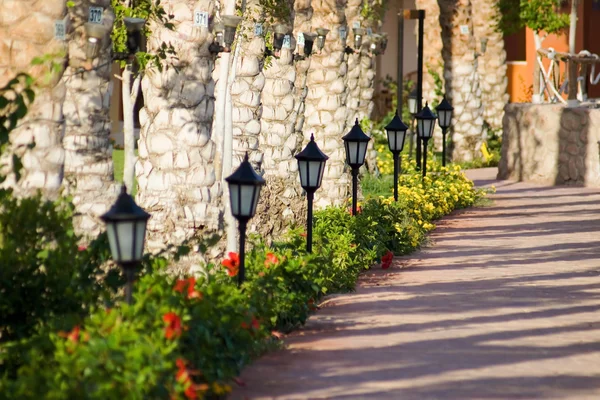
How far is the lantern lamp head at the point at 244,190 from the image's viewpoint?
28.1 feet

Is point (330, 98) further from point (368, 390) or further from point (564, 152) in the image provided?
point (368, 390)

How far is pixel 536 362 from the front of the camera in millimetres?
8234

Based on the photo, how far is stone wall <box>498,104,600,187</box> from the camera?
21.7m

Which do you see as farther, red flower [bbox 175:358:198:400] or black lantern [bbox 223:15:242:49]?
black lantern [bbox 223:15:242:49]

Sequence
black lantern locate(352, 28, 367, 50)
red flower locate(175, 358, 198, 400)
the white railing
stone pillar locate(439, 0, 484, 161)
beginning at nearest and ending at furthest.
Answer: red flower locate(175, 358, 198, 400) < black lantern locate(352, 28, 367, 50) < the white railing < stone pillar locate(439, 0, 484, 161)

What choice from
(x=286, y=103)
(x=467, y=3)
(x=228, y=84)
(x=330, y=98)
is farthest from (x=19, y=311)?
(x=467, y=3)

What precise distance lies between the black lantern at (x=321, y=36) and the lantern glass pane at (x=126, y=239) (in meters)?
10.5

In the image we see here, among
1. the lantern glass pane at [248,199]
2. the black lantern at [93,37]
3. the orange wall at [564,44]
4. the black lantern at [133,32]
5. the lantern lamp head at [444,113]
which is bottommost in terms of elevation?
the lantern glass pane at [248,199]

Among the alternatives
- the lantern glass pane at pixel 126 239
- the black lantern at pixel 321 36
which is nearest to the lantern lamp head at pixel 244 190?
the lantern glass pane at pixel 126 239

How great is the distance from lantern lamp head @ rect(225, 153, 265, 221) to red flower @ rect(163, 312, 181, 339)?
228 cm

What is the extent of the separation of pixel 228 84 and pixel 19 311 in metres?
6.14

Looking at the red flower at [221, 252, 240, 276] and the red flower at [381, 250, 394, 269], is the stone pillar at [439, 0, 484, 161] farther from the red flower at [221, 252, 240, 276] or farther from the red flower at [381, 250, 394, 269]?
the red flower at [221, 252, 240, 276]

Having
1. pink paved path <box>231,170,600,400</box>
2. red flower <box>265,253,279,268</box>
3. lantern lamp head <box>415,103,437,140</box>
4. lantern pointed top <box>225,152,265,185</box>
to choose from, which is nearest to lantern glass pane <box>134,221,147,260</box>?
pink paved path <box>231,170,600,400</box>

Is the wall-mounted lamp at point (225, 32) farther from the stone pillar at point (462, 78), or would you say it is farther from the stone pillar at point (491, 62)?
the stone pillar at point (491, 62)
